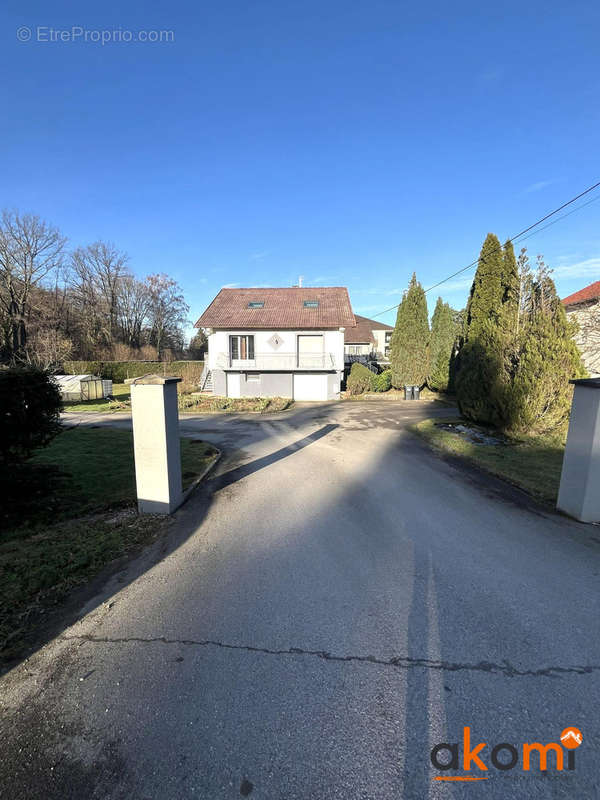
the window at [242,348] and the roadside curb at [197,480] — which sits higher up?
the window at [242,348]

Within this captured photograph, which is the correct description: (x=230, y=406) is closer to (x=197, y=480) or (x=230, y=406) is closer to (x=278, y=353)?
(x=278, y=353)

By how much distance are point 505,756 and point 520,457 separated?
7.38 metres

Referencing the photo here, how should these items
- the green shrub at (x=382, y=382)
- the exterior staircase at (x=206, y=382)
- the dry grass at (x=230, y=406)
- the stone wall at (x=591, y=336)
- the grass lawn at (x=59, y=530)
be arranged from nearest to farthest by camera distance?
the grass lawn at (x=59, y=530) → the stone wall at (x=591, y=336) → the dry grass at (x=230, y=406) → the green shrub at (x=382, y=382) → the exterior staircase at (x=206, y=382)

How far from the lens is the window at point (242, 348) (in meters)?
22.3

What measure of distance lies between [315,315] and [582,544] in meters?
19.8

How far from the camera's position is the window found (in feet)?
73.2

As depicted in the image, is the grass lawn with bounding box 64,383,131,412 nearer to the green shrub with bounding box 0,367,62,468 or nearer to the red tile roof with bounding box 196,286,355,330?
the red tile roof with bounding box 196,286,355,330

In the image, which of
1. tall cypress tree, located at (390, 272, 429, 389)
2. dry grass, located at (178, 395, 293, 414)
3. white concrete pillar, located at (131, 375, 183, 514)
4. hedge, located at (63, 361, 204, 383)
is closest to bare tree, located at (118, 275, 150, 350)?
hedge, located at (63, 361, 204, 383)

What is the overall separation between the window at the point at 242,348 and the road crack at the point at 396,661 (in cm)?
2014

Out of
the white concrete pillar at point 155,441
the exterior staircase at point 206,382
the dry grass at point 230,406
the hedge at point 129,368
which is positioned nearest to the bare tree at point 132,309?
the hedge at point 129,368

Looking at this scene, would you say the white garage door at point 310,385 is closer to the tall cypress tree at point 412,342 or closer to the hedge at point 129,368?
the tall cypress tree at point 412,342

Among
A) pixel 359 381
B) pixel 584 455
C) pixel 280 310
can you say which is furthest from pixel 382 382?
pixel 584 455

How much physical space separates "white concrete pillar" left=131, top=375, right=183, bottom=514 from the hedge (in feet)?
75.0

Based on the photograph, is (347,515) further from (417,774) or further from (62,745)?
(62,745)
